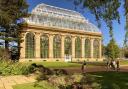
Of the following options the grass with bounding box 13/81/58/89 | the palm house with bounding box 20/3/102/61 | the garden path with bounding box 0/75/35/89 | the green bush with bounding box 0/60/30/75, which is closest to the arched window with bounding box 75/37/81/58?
the palm house with bounding box 20/3/102/61

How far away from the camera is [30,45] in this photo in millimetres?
65500

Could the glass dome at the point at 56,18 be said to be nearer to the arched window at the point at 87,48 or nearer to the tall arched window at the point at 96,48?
the arched window at the point at 87,48

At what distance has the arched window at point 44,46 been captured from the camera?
6819 cm

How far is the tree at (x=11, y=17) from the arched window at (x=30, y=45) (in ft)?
35.2

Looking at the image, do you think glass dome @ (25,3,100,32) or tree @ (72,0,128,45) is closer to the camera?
tree @ (72,0,128,45)

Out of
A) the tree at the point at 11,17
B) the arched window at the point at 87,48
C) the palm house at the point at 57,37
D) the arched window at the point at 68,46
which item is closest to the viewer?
the tree at the point at 11,17

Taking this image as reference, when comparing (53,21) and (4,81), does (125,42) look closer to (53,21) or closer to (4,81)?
(4,81)

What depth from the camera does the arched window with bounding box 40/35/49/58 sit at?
68.2m

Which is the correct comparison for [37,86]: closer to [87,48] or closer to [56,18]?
[56,18]

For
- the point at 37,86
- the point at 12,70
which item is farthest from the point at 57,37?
the point at 37,86

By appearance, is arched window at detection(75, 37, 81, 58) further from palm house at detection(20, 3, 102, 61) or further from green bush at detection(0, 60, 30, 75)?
green bush at detection(0, 60, 30, 75)

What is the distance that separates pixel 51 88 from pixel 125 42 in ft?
20.7

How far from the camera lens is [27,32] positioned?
64.9 m

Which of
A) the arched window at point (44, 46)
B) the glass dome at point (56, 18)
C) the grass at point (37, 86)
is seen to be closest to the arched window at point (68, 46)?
the glass dome at point (56, 18)
